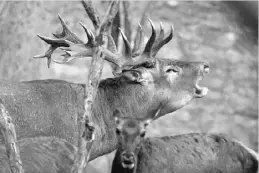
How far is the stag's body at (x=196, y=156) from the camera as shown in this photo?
574 cm

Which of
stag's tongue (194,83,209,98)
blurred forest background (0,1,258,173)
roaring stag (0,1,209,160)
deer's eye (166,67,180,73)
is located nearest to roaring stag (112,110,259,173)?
roaring stag (0,1,209,160)

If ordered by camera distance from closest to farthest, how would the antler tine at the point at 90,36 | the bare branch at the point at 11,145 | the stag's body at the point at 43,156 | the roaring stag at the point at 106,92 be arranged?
the bare branch at the point at 11,145
the stag's body at the point at 43,156
the antler tine at the point at 90,36
the roaring stag at the point at 106,92

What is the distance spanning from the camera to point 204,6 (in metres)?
11.7

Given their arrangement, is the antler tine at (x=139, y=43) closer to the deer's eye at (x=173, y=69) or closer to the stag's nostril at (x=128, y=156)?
the deer's eye at (x=173, y=69)

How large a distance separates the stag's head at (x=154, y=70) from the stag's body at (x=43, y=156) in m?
1.67

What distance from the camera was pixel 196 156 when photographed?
5859mm

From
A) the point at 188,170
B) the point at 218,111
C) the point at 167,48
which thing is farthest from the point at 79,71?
the point at 188,170

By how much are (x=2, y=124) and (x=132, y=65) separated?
88.8 inches

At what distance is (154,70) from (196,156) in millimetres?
1039

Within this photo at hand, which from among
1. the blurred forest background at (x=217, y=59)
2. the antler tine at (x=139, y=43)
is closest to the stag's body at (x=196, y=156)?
the antler tine at (x=139, y=43)

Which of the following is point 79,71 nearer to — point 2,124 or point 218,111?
point 218,111

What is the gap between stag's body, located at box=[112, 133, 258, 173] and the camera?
5.74 meters

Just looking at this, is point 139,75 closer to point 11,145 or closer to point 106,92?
point 106,92

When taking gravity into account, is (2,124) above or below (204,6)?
above
